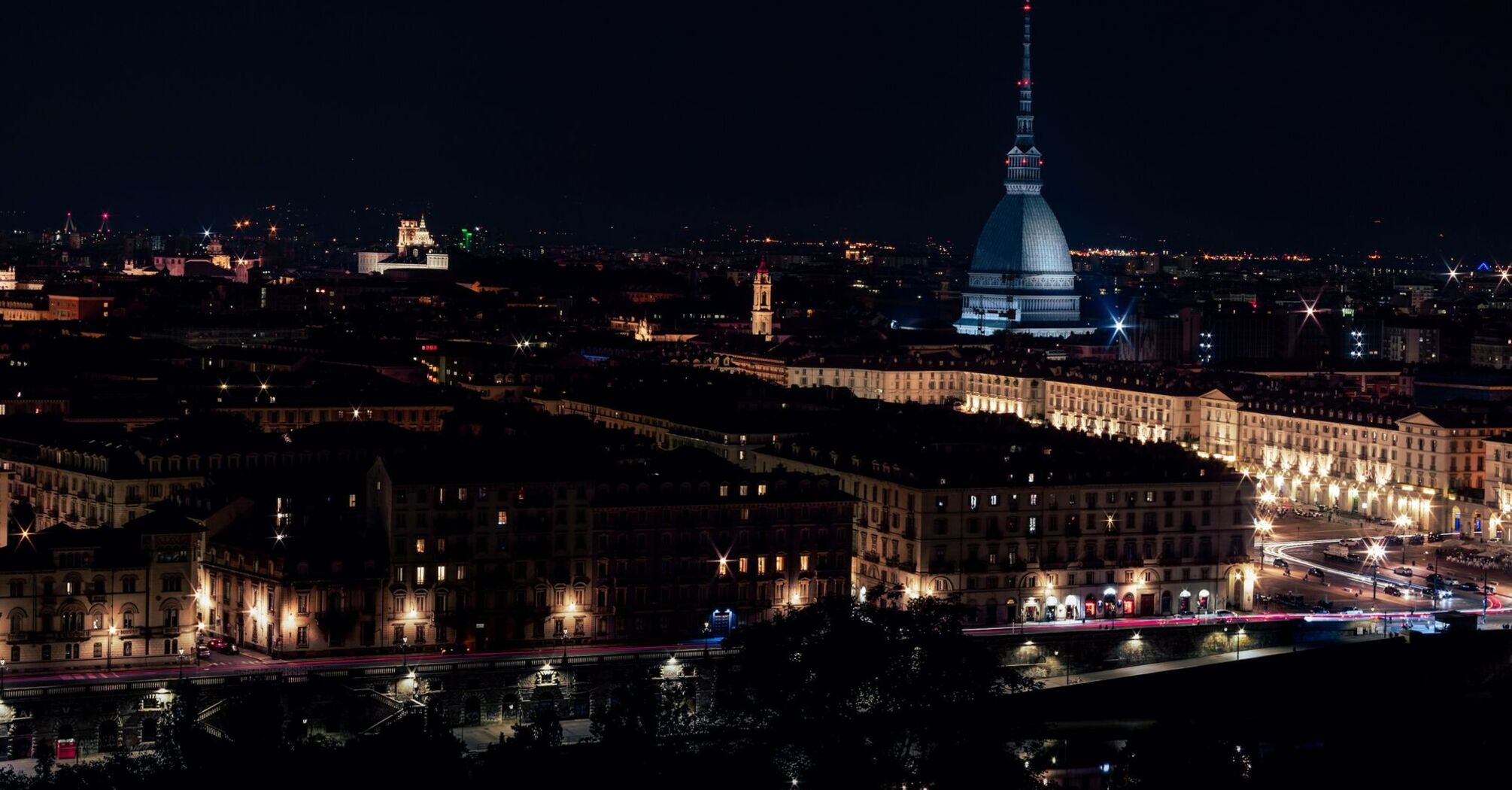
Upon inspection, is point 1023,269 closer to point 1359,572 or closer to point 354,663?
point 1359,572

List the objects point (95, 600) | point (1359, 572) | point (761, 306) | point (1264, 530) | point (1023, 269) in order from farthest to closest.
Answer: point (1023, 269) → point (761, 306) → point (1264, 530) → point (1359, 572) → point (95, 600)

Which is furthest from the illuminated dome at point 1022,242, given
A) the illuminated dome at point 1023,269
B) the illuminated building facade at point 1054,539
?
the illuminated building facade at point 1054,539

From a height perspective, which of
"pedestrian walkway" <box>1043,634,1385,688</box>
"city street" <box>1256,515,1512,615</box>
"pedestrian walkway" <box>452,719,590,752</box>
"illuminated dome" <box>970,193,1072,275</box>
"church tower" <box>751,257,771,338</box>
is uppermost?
"illuminated dome" <box>970,193,1072,275</box>

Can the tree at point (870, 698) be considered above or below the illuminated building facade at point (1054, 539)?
below

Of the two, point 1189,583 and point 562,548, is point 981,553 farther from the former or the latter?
point 562,548

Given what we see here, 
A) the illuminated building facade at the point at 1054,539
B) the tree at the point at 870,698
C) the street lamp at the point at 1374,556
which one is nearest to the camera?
the tree at the point at 870,698

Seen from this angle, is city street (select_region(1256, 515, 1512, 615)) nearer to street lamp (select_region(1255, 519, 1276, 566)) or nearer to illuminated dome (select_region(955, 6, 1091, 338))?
street lamp (select_region(1255, 519, 1276, 566))

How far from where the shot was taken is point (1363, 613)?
59812 millimetres

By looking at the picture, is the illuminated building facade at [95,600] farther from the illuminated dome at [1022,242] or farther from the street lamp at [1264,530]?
the illuminated dome at [1022,242]

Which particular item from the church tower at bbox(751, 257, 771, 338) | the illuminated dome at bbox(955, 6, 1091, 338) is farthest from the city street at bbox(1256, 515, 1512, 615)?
the illuminated dome at bbox(955, 6, 1091, 338)

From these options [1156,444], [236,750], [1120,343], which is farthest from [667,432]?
[1120,343]

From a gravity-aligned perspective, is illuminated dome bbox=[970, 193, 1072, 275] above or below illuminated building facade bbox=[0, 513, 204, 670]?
above

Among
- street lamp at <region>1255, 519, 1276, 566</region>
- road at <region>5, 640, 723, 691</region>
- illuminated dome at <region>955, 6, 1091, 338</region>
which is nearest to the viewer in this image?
road at <region>5, 640, 723, 691</region>

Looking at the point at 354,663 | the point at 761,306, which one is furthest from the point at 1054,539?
the point at 761,306
